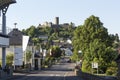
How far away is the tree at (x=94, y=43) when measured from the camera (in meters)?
92.6

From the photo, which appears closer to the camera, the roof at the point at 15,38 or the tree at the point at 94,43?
the tree at the point at 94,43

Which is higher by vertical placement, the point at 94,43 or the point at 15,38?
the point at 15,38

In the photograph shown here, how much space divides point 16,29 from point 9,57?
31081mm

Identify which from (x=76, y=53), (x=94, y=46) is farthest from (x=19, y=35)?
(x=94, y=46)

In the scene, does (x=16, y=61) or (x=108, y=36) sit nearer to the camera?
(x=16, y=61)

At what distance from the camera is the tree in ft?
304

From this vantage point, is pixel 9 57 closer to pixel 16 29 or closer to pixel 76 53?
pixel 76 53

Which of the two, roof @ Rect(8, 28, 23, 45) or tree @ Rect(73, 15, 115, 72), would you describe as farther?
roof @ Rect(8, 28, 23, 45)

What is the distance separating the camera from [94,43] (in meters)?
95.7

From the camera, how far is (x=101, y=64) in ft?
302

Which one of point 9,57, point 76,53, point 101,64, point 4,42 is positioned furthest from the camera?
point 76,53

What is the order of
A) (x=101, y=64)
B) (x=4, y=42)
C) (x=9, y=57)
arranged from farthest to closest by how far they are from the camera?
(x=9, y=57), (x=101, y=64), (x=4, y=42)

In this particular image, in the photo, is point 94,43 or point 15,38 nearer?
point 94,43

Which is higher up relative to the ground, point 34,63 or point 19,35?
point 19,35
